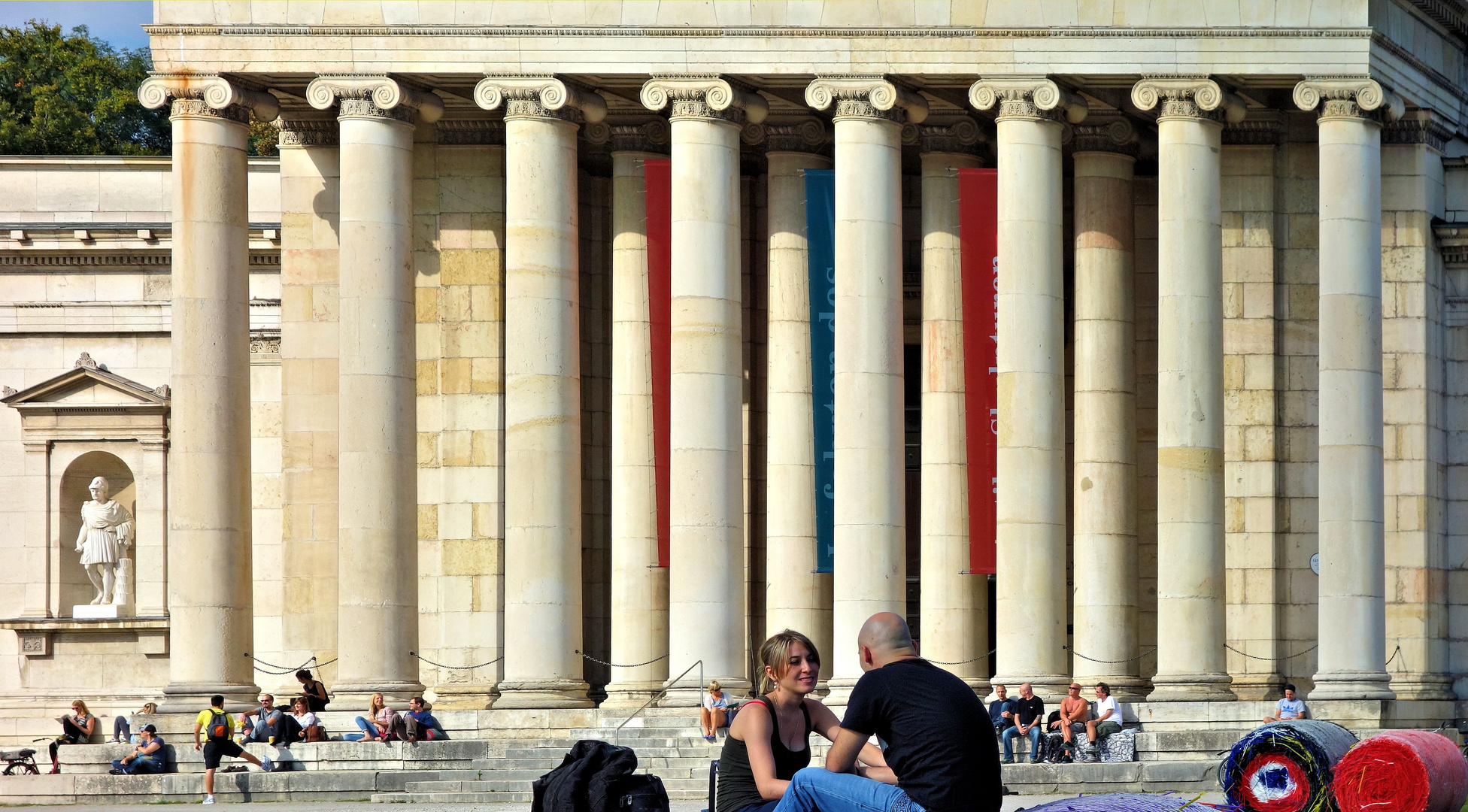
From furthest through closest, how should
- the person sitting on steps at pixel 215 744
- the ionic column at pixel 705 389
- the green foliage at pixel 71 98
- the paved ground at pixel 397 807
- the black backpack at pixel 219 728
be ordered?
the green foliage at pixel 71 98 < the ionic column at pixel 705 389 < the black backpack at pixel 219 728 < the person sitting on steps at pixel 215 744 < the paved ground at pixel 397 807

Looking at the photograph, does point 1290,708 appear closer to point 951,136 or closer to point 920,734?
point 951,136

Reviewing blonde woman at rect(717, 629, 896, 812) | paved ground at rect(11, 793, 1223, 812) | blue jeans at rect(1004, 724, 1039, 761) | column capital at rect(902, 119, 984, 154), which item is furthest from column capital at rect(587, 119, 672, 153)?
blonde woman at rect(717, 629, 896, 812)

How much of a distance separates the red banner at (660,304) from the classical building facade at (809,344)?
0.83ft

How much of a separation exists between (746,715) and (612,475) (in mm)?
33742

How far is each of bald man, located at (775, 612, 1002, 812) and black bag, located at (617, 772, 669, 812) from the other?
3.86m

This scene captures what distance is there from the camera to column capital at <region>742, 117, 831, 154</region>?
54.4m

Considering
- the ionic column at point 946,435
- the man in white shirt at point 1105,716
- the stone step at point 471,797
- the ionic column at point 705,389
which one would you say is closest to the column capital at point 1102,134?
the ionic column at point 946,435

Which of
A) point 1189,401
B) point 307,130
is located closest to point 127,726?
point 307,130

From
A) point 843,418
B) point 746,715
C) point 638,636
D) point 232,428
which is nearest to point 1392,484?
point 843,418

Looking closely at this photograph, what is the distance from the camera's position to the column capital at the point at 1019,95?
1986 inches

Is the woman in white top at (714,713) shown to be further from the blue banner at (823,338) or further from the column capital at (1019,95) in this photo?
the column capital at (1019,95)

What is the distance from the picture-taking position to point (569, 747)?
4694 cm

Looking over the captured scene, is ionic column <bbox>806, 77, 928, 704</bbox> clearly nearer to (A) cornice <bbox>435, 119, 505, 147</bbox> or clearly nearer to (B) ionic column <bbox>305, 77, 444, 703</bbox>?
(A) cornice <bbox>435, 119, 505, 147</bbox>

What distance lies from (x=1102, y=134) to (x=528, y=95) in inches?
520
